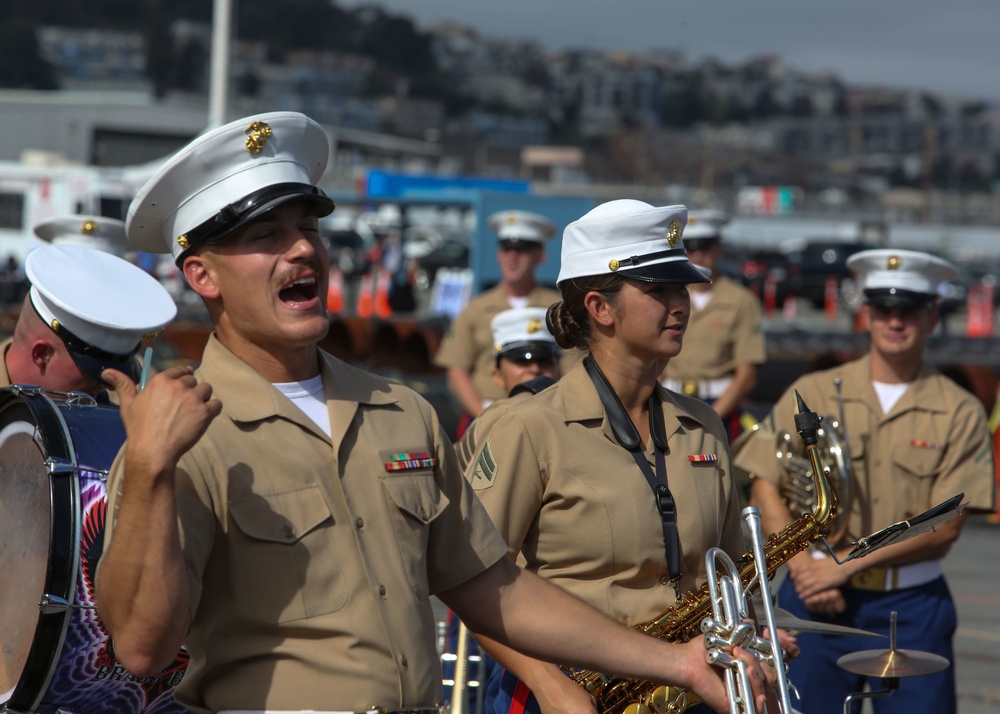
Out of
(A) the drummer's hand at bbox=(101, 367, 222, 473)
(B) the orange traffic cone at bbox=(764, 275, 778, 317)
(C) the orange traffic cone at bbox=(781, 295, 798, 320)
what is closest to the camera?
(A) the drummer's hand at bbox=(101, 367, 222, 473)

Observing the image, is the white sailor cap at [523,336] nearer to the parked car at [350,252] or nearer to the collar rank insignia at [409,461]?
the collar rank insignia at [409,461]

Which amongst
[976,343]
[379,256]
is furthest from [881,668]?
[379,256]

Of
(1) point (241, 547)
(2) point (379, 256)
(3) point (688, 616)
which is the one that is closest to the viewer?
(1) point (241, 547)

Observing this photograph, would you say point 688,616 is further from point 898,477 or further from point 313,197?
point 898,477

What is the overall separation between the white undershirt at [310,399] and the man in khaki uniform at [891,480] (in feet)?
10.1

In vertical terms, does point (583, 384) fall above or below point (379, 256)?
above

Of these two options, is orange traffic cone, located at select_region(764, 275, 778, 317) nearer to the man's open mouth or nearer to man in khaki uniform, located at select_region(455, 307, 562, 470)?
man in khaki uniform, located at select_region(455, 307, 562, 470)

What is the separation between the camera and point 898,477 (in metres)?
5.59

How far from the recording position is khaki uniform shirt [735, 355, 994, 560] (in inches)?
218

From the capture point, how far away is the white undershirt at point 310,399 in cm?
288

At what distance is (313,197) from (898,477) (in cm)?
351

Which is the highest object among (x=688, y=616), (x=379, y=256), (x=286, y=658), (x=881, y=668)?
(x=286, y=658)

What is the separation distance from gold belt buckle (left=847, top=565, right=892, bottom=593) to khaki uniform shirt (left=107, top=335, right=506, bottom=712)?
3011 millimetres

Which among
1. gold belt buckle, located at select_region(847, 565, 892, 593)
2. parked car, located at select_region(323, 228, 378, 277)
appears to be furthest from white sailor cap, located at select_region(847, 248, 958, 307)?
parked car, located at select_region(323, 228, 378, 277)
